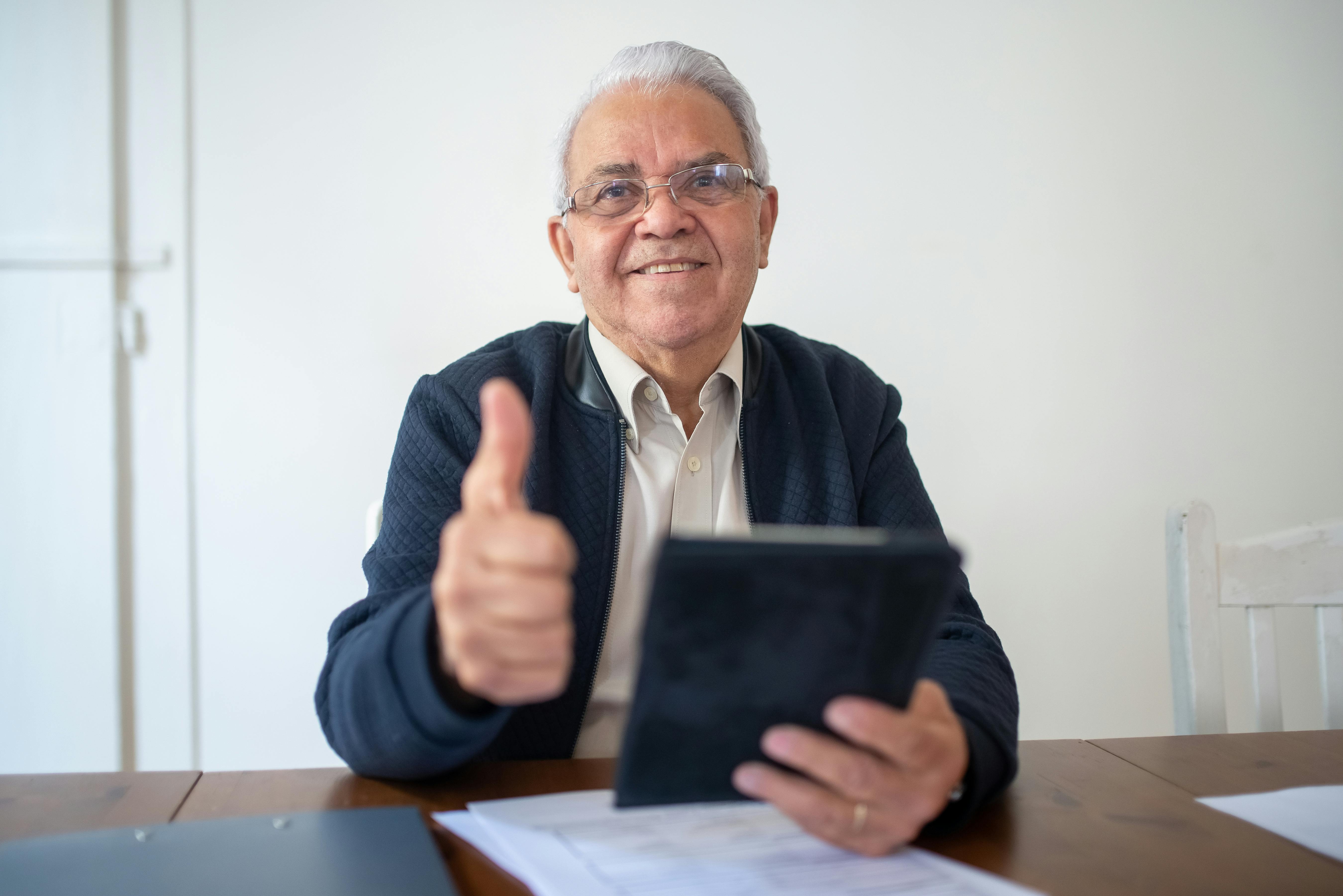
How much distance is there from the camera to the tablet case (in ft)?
1.62

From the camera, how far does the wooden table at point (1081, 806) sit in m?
0.62

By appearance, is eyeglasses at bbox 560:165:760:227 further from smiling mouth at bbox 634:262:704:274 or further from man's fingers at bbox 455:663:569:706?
man's fingers at bbox 455:663:569:706

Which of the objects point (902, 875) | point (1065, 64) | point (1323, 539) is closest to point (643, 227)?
point (902, 875)

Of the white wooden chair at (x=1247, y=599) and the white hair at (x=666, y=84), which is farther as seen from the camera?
the white hair at (x=666, y=84)

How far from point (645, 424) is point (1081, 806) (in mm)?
693

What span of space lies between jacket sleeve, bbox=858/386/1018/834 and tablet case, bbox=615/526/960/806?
20 cm

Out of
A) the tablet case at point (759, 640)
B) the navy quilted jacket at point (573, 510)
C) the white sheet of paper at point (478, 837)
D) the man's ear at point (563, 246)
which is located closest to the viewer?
the tablet case at point (759, 640)

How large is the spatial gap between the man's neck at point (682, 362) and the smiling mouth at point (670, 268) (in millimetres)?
87

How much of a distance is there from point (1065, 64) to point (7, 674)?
2.48 meters

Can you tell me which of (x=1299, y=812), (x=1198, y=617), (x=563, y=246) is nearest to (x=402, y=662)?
(x=1299, y=812)

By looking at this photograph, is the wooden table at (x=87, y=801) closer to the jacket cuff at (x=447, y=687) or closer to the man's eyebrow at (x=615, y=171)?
the jacket cuff at (x=447, y=687)

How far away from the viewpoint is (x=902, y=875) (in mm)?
603

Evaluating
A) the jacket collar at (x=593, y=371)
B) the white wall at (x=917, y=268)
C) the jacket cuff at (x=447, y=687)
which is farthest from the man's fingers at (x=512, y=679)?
the white wall at (x=917, y=268)

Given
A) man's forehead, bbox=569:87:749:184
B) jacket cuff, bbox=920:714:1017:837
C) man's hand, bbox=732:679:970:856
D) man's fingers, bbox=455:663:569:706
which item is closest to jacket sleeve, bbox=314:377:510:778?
man's fingers, bbox=455:663:569:706
